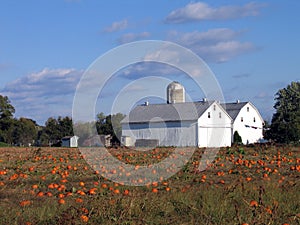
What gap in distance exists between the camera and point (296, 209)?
8.58 meters

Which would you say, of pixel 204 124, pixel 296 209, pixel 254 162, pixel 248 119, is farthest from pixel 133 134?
pixel 296 209

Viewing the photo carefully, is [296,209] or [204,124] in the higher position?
[204,124]

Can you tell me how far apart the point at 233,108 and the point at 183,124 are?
14.2 meters

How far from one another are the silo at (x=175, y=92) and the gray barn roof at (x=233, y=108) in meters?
9.94

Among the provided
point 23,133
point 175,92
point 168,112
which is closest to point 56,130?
point 23,133

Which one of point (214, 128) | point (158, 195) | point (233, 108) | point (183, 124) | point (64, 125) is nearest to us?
point (158, 195)

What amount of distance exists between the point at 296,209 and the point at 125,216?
2.94 meters

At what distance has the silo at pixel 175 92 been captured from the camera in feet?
213

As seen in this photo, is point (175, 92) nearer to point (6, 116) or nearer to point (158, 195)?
point (6, 116)

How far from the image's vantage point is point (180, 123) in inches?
2594

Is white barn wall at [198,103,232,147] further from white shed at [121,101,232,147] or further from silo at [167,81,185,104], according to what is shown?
silo at [167,81,185,104]

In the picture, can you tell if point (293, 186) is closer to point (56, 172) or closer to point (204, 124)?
point (56, 172)

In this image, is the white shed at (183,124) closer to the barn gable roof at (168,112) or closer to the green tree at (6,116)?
the barn gable roof at (168,112)

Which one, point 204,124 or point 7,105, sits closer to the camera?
point 204,124
